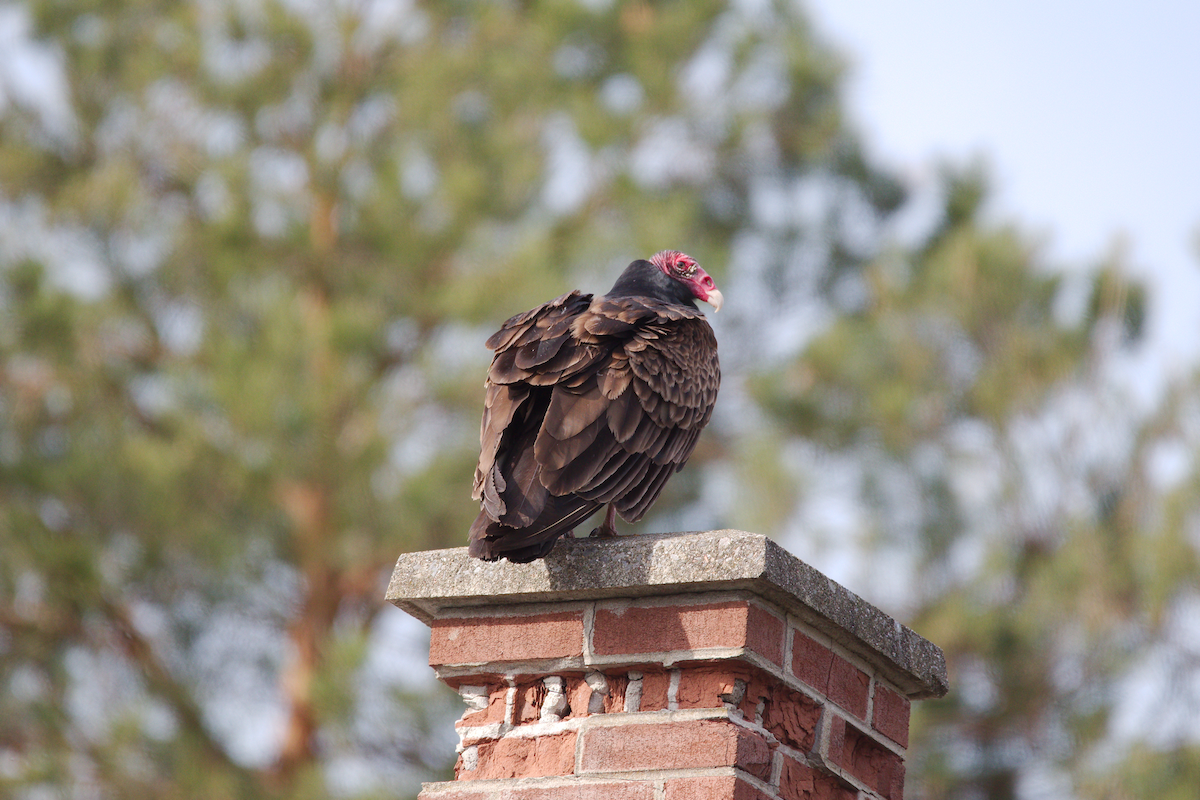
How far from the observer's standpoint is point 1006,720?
237 inches

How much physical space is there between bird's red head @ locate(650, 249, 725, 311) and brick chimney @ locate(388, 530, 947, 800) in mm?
1679

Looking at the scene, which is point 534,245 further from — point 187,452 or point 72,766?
point 72,766

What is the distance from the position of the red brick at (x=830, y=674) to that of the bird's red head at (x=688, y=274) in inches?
67.9

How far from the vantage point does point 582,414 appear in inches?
73.3

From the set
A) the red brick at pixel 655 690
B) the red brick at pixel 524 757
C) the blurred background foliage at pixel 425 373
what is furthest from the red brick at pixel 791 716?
the blurred background foliage at pixel 425 373

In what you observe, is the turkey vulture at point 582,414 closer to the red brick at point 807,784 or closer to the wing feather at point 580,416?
the wing feather at point 580,416

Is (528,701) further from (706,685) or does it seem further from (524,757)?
(706,685)

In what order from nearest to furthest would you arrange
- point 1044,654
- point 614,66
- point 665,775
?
point 665,775, point 1044,654, point 614,66

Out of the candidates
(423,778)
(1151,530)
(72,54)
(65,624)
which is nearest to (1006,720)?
(1151,530)

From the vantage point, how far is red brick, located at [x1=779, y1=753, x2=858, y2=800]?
4.82ft

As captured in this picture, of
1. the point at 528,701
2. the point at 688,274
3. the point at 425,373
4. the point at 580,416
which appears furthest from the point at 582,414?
the point at 425,373

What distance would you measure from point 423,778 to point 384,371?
6.15 feet

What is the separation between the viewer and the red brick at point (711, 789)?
137 centimetres

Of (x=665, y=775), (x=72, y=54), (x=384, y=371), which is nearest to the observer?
(x=665, y=775)
